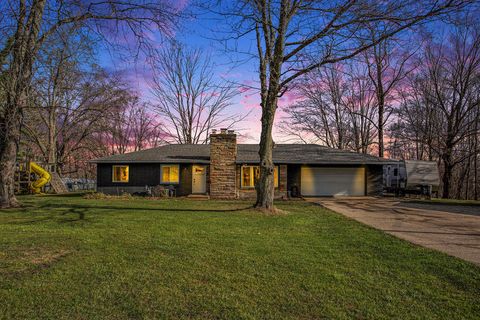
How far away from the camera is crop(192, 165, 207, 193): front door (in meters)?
19.3

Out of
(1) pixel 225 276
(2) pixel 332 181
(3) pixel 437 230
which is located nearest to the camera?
(1) pixel 225 276

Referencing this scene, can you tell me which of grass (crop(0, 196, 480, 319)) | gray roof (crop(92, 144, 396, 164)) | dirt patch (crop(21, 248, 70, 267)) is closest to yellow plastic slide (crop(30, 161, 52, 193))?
gray roof (crop(92, 144, 396, 164))

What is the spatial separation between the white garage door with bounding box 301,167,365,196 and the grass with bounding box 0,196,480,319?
12152mm

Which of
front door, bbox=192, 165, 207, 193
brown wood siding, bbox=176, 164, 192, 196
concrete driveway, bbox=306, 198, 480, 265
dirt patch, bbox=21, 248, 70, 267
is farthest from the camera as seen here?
front door, bbox=192, 165, 207, 193

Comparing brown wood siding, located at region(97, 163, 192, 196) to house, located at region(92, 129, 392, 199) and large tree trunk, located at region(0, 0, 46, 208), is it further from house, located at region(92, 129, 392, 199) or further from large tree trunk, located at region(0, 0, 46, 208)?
large tree trunk, located at region(0, 0, 46, 208)

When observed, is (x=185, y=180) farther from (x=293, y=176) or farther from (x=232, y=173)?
(x=293, y=176)

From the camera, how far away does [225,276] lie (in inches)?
165

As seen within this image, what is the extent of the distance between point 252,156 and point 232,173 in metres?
2.08

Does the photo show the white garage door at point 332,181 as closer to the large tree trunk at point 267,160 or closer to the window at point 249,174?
the window at point 249,174

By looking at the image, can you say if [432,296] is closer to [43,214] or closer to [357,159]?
[43,214]

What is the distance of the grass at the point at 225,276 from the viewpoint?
316 centimetres

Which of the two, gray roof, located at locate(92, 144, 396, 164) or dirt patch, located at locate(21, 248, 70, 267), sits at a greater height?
gray roof, located at locate(92, 144, 396, 164)

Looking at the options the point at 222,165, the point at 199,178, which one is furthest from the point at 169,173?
the point at 222,165

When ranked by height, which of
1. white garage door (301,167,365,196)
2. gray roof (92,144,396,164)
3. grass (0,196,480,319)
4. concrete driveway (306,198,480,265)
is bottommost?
concrete driveway (306,198,480,265)
